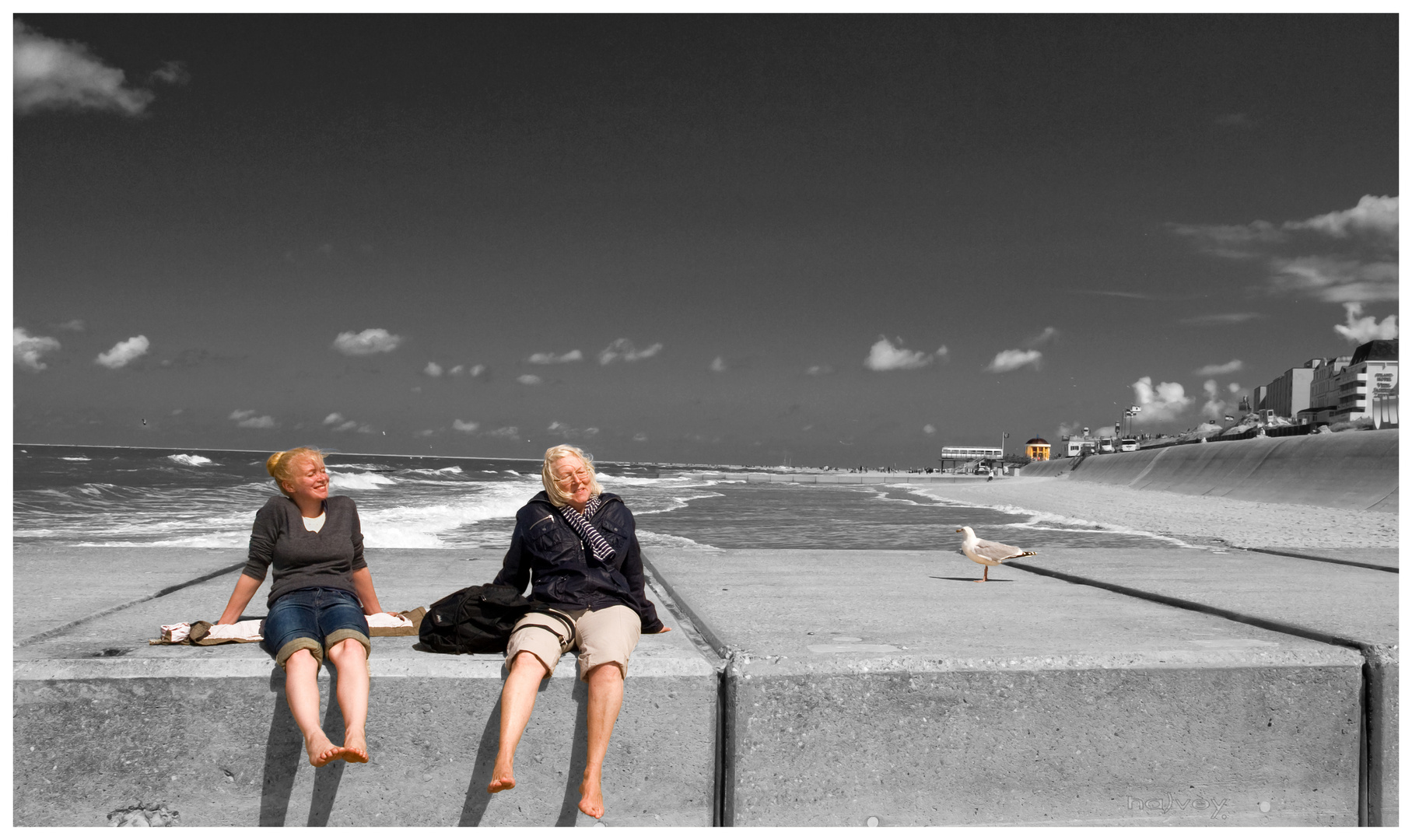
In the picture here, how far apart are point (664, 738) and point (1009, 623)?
1.99 metres

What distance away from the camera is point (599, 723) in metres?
3.11

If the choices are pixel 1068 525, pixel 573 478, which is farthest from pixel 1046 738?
pixel 1068 525

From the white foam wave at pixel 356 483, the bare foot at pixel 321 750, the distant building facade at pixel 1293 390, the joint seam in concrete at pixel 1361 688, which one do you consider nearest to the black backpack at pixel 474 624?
the bare foot at pixel 321 750

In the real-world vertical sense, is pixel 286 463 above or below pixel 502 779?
above

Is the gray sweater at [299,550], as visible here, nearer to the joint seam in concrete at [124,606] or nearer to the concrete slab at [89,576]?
the joint seam in concrete at [124,606]

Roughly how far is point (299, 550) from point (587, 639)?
1414 mm

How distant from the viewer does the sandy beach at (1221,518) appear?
14617mm

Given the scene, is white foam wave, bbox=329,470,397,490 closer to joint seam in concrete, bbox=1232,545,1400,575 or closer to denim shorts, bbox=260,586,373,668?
joint seam in concrete, bbox=1232,545,1400,575

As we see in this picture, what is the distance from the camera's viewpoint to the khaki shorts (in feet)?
10.5

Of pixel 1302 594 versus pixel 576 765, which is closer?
pixel 576 765

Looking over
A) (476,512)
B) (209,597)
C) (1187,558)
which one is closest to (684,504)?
(476,512)

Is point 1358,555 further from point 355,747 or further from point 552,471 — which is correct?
point 355,747

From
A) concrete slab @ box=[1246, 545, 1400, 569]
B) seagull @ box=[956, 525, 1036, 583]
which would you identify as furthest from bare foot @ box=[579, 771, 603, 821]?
concrete slab @ box=[1246, 545, 1400, 569]
